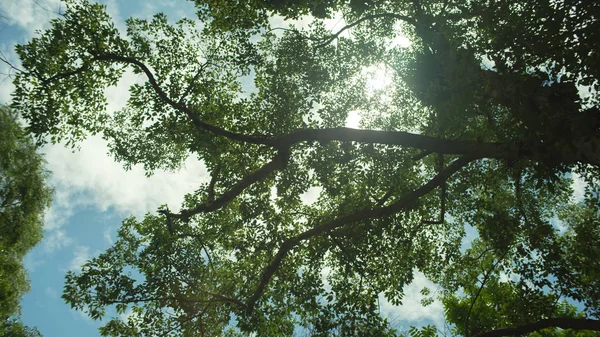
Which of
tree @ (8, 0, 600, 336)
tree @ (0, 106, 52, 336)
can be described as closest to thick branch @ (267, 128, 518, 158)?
tree @ (8, 0, 600, 336)

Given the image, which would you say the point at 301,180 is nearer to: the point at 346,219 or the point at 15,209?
the point at 346,219

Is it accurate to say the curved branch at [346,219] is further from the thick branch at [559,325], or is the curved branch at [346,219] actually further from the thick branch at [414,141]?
the thick branch at [559,325]

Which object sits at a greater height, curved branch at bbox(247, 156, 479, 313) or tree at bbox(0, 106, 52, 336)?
tree at bbox(0, 106, 52, 336)

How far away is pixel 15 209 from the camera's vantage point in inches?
841

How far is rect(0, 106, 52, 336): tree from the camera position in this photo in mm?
20141

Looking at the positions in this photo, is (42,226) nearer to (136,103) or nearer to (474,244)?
(136,103)

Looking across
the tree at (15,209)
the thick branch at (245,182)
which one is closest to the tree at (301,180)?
the thick branch at (245,182)

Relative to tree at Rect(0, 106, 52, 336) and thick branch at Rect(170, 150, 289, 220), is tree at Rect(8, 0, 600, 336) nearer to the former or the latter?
thick branch at Rect(170, 150, 289, 220)

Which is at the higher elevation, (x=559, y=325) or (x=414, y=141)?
(x=414, y=141)

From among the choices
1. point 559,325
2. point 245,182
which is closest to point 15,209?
point 245,182

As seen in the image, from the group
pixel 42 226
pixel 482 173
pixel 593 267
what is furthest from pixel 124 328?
pixel 42 226

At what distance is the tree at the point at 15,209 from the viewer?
20141 millimetres

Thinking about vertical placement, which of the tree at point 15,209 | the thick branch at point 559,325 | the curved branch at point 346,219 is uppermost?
the tree at point 15,209

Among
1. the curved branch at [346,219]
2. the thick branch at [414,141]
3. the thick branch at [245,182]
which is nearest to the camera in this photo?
the thick branch at [414,141]
